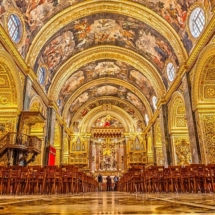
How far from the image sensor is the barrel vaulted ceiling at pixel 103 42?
12.1 meters

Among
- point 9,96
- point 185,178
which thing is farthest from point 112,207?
point 9,96

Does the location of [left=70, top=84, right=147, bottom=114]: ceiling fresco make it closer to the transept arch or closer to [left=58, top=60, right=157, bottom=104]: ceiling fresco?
the transept arch

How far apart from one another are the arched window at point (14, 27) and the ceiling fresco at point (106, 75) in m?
7.64

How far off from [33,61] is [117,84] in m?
10.8

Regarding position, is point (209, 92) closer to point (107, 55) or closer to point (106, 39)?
point (106, 39)

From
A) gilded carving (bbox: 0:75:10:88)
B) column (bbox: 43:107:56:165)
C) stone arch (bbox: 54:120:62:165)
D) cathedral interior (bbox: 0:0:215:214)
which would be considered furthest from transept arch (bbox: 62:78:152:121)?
gilded carving (bbox: 0:75:10:88)

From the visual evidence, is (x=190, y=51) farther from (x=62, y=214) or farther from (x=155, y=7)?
(x=62, y=214)

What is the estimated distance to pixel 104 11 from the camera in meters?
13.8

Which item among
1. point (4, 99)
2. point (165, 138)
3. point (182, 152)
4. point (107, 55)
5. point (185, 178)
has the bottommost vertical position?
point (185, 178)

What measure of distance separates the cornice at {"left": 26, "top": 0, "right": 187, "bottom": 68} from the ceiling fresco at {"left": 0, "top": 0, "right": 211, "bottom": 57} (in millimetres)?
193

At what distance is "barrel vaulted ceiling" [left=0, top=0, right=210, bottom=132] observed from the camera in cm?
1205

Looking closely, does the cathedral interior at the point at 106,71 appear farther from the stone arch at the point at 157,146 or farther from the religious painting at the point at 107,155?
the religious painting at the point at 107,155

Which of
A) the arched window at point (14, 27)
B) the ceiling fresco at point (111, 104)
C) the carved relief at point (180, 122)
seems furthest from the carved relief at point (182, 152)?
the arched window at point (14, 27)

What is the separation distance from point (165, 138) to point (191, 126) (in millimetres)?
4157
